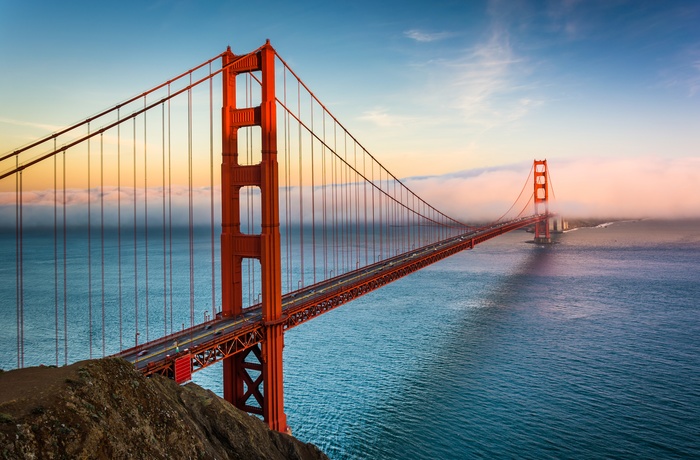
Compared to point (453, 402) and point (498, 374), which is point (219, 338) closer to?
point (453, 402)

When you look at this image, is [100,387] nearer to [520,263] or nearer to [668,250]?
[520,263]

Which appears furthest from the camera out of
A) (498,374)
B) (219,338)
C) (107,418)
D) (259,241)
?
(498,374)

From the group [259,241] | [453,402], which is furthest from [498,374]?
[259,241]

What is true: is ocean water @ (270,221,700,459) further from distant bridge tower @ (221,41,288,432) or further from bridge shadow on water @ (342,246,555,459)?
distant bridge tower @ (221,41,288,432)

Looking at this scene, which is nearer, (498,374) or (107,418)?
(107,418)

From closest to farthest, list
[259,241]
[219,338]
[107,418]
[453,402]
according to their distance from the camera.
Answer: [107,418]
[219,338]
[259,241]
[453,402]

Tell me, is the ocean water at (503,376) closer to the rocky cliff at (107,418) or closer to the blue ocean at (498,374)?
the blue ocean at (498,374)
